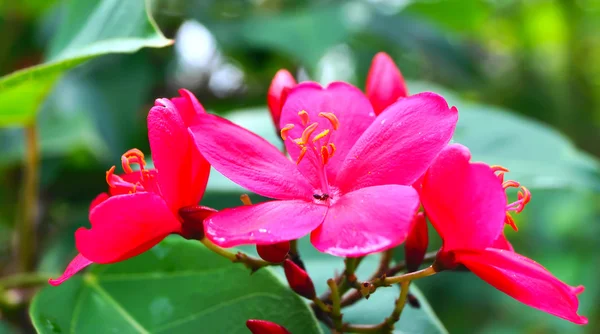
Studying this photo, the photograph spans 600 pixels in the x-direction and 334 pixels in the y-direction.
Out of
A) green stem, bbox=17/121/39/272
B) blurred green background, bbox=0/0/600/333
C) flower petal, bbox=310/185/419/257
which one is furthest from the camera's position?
blurred green background, bbox=0/0/600/333

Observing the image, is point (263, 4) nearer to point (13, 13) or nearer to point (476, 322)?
point (13, 13)

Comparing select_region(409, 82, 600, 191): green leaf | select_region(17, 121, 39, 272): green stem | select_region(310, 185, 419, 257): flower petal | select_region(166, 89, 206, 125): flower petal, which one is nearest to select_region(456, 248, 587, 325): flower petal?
select_region(310, 185, 419, 257): flower petal

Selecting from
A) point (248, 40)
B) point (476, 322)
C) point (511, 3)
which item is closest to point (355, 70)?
point (248, 40)

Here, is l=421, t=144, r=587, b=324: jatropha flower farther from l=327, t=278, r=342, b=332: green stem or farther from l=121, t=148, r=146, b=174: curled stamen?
l=121, t=148, r=146, b=174: curled stamen

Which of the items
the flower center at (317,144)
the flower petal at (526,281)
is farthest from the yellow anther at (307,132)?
the flower petal at (526,281)

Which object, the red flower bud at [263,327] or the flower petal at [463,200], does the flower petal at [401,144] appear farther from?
the red flower bud at [263,327]
